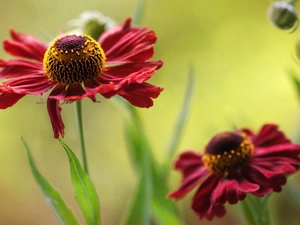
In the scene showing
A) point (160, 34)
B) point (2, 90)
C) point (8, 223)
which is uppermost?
point (160, 34)

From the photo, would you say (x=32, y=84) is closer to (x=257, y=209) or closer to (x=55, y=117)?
(x=55, y=117)

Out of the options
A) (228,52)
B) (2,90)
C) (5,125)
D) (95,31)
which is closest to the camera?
(2,90)

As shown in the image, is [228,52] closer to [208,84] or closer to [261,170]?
[208,84]

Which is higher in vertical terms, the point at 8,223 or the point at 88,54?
the point at 88,54

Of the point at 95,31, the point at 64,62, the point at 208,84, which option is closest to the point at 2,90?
the point at 64,62

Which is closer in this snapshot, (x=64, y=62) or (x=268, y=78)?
(x=64, y=62)

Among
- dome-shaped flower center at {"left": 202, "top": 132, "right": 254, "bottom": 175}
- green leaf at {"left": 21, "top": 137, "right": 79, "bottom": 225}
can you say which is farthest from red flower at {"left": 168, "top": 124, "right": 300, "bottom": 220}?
green leaf at {"left": 21, "top": 137, "right": 79, "bottom": 225}

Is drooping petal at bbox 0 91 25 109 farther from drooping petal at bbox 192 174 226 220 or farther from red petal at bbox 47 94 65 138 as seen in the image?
drooping petal at bbox 192 174 226 220

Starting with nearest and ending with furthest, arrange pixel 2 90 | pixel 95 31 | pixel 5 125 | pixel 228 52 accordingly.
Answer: pixel 2 90
pixel 95 31
pixel 5 125
pixel 228 52
